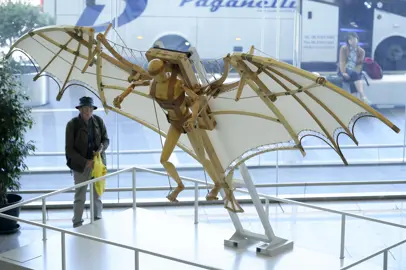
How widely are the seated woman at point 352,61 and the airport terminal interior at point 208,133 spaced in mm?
17

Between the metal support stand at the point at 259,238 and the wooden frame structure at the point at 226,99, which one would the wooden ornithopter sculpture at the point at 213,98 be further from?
the metal support stand at the point at 259,238

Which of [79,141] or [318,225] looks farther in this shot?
[318,225]

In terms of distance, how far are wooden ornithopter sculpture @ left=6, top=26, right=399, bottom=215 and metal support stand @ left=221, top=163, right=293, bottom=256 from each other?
0.26 meters

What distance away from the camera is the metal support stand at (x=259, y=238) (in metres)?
6.68

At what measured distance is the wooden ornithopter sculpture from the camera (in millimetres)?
5652

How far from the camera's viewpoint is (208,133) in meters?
6.46

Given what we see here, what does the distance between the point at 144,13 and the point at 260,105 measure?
13.1ft

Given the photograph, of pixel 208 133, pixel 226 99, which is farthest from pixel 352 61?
pixel 226 99

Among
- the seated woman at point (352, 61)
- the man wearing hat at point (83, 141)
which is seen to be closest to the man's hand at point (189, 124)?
the man wearing hat at point (83, 141)

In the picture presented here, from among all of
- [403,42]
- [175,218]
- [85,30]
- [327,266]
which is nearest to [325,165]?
[403,42]

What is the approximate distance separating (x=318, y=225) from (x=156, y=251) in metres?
2.89

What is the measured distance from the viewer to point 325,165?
1089 cm

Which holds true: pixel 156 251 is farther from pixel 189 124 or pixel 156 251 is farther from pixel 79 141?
pixel 79 141

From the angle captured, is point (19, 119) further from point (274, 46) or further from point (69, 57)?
point (274, 46)
